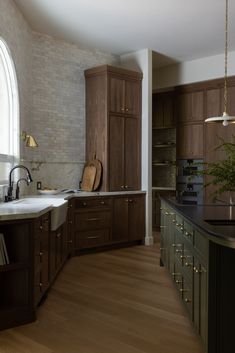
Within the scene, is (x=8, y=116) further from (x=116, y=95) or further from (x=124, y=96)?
(x=124, y=96)

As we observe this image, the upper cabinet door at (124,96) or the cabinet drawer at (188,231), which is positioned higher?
the upper cabinet door at (124,96)

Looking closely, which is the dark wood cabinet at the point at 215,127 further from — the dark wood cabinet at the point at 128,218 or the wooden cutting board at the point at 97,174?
the wooden cutting board at the point at 97,174

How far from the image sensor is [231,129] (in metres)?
6.38

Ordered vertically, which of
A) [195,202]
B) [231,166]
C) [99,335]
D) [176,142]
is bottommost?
[99,335]

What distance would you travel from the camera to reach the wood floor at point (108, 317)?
263 centimetres

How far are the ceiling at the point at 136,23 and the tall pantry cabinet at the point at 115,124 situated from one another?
0.51m

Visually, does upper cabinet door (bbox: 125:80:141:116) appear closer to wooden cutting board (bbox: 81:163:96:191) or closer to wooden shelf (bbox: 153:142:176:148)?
wooden cutting board (bbox: 81:163:96:191)

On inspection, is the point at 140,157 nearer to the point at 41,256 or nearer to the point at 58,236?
the point at 58,236

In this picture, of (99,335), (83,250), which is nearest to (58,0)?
(83,250)

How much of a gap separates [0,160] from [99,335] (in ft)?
7.90

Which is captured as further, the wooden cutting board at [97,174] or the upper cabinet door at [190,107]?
the upper cabinet door at [190,107]

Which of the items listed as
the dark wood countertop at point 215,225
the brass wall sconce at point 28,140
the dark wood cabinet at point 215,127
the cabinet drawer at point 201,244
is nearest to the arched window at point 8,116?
the brass wall sconce at point 28,140

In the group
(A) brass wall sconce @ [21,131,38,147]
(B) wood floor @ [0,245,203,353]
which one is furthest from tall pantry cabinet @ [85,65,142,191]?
(B) wood floor @ [0,245,203,353]

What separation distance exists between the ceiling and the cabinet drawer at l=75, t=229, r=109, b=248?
2949mm
